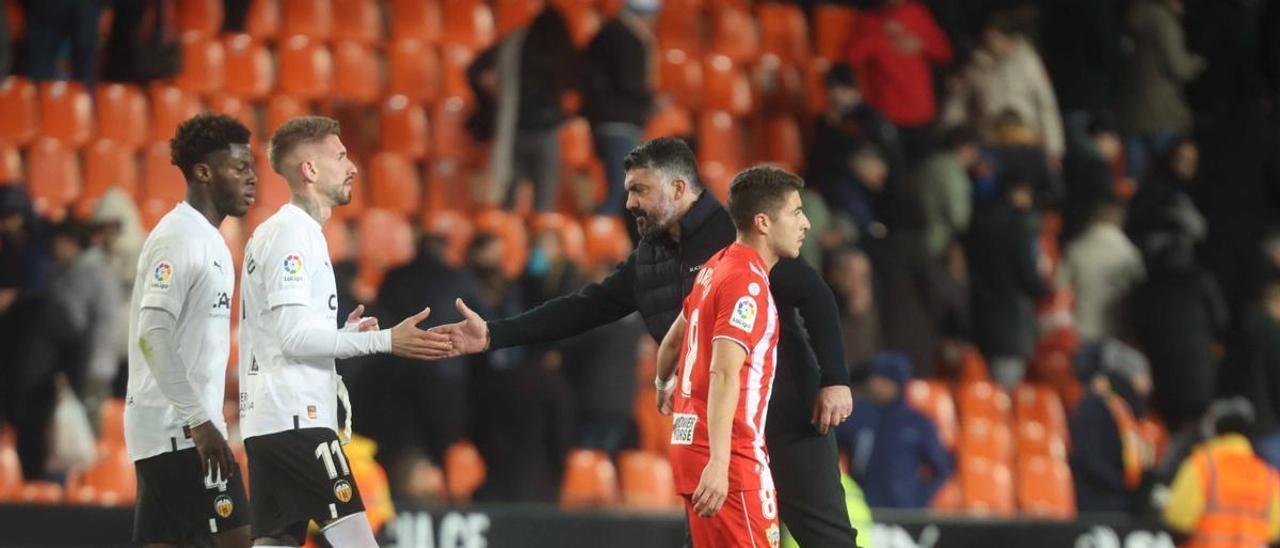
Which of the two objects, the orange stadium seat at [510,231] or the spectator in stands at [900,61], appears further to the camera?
the spectator in stands at [900,61]

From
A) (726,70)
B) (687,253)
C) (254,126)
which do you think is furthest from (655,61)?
(687,253)

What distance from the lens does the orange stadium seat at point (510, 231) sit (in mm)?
13594

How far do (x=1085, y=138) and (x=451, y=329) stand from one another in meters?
10.8

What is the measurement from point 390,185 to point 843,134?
139 inches

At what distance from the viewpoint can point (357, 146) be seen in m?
14.3

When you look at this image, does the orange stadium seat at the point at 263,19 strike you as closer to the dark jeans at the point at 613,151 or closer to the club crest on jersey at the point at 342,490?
the dark jeans at the point at 613,151

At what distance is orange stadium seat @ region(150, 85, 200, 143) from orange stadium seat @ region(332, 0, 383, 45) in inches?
58.3

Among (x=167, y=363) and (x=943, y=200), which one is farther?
(x=943, y=200)

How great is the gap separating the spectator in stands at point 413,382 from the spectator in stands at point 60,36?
123 inches

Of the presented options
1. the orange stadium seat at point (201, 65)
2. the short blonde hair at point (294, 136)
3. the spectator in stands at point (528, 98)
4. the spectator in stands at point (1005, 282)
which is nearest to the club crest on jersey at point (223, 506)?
the short blonde hair at point (294, 136)

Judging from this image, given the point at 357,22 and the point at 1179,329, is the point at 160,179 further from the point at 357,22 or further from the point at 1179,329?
the point at 1179,329

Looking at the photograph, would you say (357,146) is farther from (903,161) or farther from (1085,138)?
(1085,138)

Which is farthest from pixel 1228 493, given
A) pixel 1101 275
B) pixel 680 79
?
pixel 680 79

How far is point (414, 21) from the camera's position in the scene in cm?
1498
